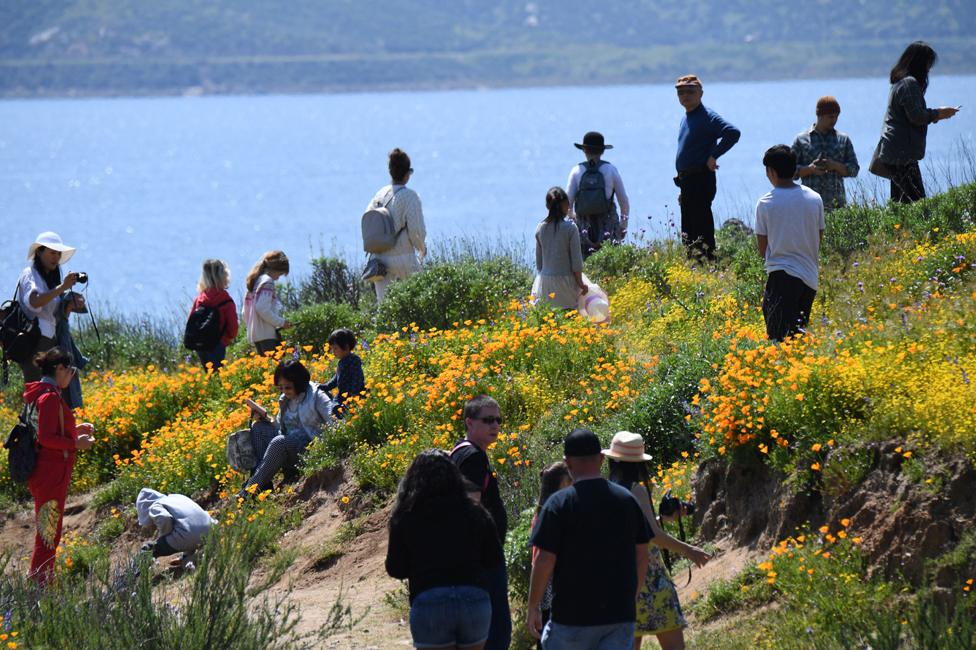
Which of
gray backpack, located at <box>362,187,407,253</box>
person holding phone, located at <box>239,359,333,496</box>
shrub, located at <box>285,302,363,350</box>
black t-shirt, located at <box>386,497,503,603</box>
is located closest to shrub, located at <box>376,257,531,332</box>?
gray backpack, located at <box>362,187,407,253</box>

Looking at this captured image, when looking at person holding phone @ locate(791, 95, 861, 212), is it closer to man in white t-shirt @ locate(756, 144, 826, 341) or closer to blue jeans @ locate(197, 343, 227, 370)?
man in white t-shirt @ locate(756, 144, 826, 341)

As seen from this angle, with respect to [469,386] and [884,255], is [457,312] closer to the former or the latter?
[469,386]

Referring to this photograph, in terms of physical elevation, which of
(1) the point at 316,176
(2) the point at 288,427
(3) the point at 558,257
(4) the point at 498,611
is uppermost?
(1) the point at 316,176

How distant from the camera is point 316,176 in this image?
92.8 m

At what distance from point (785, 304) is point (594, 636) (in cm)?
454

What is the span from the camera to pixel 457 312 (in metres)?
15.1

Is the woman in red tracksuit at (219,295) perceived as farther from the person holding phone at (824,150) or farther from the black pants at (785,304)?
the black pants at (785,304)

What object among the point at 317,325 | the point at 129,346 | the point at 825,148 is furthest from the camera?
the point at 129,346

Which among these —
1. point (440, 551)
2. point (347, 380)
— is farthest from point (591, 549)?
point (347, 380)

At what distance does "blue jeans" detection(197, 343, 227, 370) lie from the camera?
15.1 metres

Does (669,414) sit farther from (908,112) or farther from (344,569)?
(908,112)

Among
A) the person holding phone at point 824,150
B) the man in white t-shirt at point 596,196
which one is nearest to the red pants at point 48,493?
the man in white t-shirt at point 596,196

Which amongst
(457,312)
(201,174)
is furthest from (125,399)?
(201,174)

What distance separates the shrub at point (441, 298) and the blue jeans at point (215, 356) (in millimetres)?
1647
